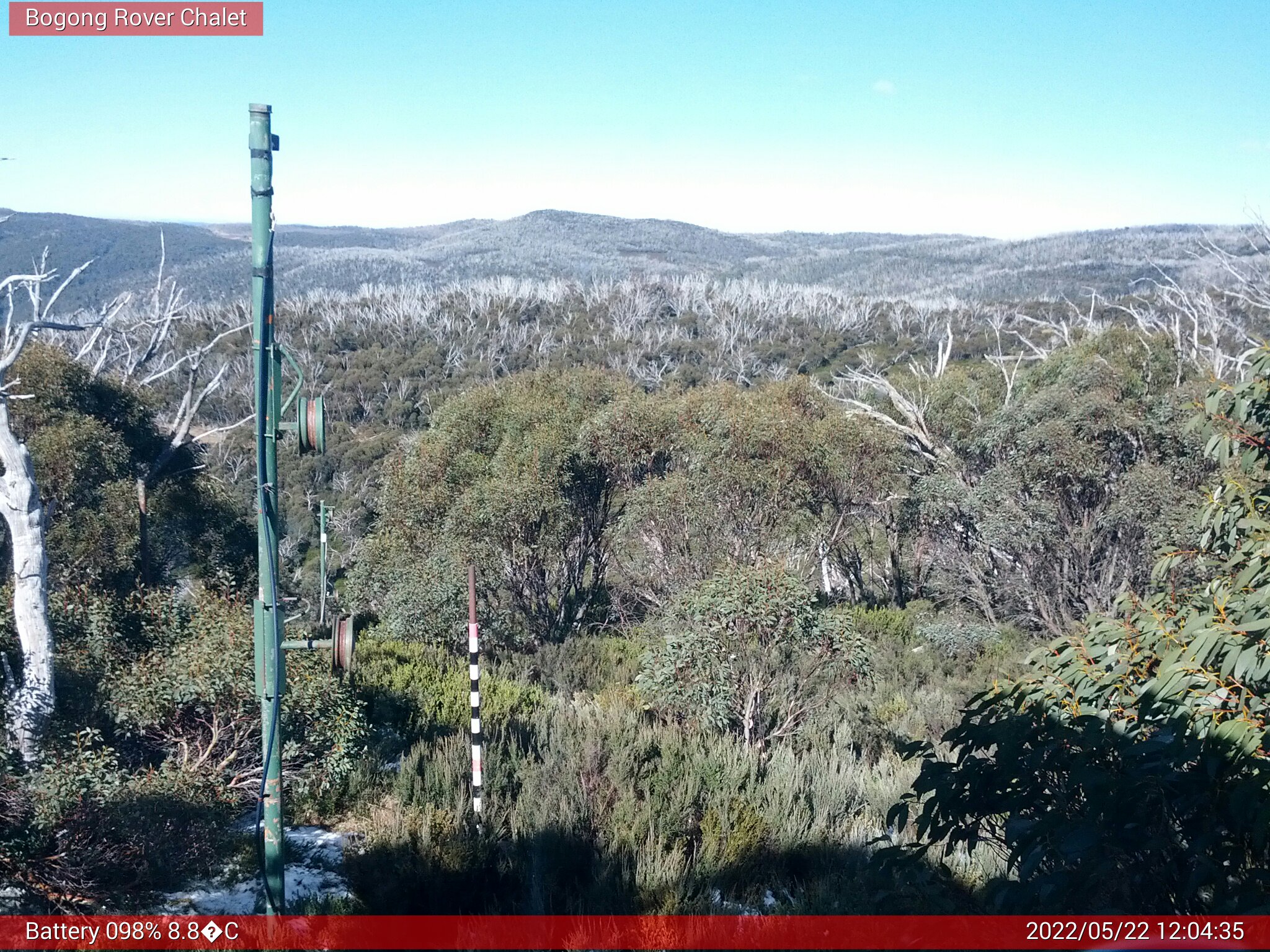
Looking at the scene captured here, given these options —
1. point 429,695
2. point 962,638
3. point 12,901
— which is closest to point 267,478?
point 12,901

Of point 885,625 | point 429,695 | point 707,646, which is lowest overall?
point 885,625

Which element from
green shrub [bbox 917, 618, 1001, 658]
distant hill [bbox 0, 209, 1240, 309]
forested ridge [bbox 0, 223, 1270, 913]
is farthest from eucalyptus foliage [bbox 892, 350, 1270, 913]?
distant hill [bbox 0, 209, 1240, 309]

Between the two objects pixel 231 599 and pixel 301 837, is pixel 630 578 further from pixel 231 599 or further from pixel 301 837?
pixel 301 837

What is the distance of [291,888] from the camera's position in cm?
504

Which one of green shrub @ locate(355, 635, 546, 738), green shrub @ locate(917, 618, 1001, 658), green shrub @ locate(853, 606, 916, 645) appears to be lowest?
green shrub @ locate(853, 606, 916, 645)

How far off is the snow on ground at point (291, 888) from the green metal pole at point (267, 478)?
137 centimetres

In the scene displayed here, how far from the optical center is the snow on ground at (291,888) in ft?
15.9

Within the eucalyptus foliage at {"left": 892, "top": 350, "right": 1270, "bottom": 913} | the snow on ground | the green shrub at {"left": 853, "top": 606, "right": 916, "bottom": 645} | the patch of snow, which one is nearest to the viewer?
the eucalyptus foliage at {"left": 892, "top": 350, "right": 1270, "bottom": 913}

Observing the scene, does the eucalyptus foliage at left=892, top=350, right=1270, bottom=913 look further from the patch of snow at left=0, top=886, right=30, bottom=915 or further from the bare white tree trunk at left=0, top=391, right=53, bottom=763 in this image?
the bare white tree trunk at left=0, top=391, right=53, bottom=763

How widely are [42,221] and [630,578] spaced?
84235mm

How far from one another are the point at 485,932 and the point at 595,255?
4170 inches

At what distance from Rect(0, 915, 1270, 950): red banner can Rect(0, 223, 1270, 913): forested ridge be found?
0.50 feet

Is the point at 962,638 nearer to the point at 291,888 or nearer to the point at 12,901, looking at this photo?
the point at 291,888

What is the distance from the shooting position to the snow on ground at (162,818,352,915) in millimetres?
4836
